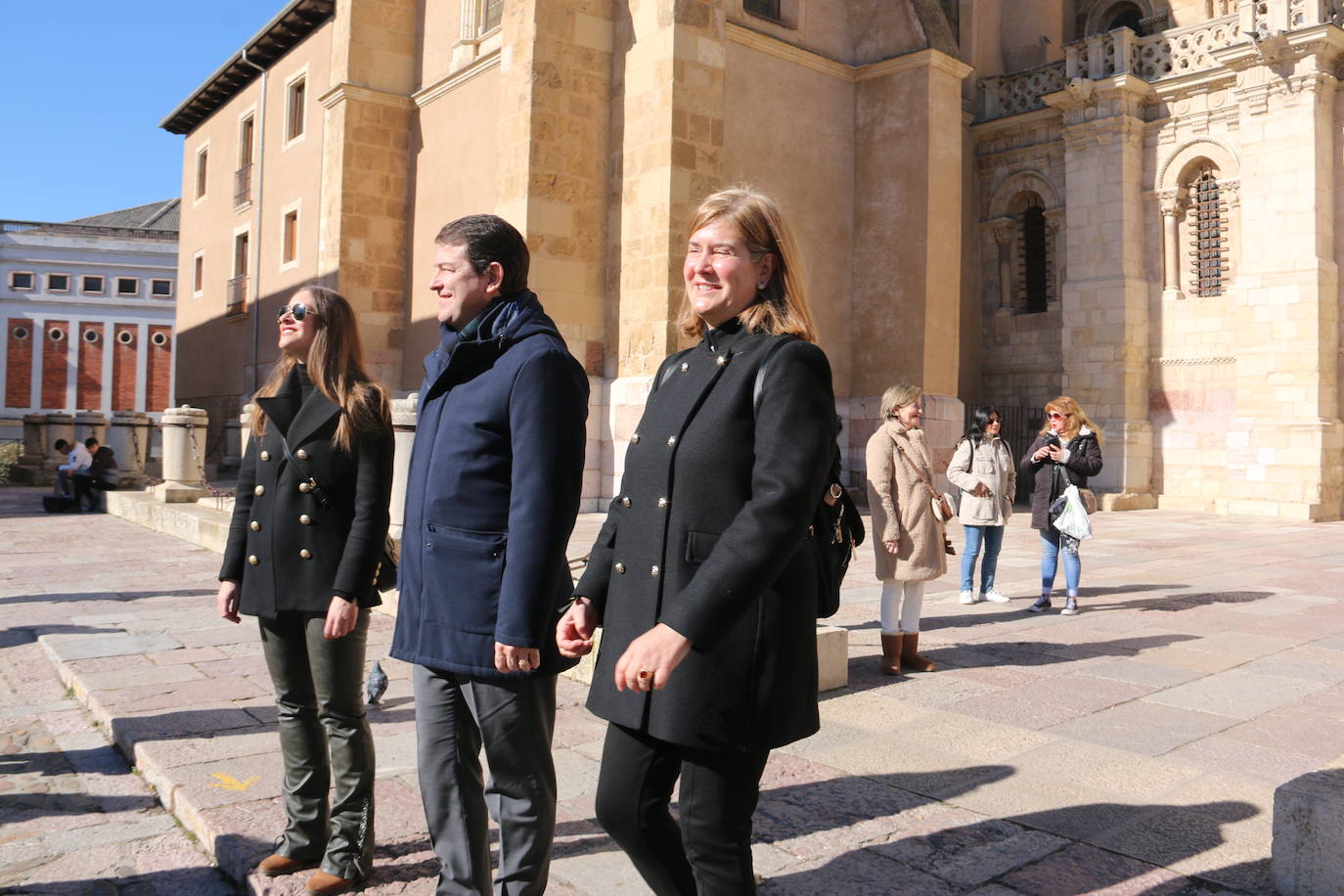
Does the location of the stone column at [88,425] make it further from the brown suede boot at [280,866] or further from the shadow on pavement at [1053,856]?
the shadow on pavement at [1053,856]

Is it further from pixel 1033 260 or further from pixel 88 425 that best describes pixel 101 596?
pixel 1033 260

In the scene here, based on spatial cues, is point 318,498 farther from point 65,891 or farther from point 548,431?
point 65,891

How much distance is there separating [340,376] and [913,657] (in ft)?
13.1

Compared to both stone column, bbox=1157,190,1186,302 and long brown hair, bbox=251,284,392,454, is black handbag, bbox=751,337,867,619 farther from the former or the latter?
stone column, bbox=1157,190,1186,302

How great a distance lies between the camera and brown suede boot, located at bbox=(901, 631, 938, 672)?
6113 mm

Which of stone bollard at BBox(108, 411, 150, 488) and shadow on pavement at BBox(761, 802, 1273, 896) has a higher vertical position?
stone bollard at BBox(108, 411, 150, 488)

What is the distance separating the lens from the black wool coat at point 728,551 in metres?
2.05

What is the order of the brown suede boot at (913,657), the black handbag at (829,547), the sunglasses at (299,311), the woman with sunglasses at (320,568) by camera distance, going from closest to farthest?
the black handbag at (829,547), the woman with sunglasses at (320,568), the sunglasses at (299,311), the brown suede boot at (913,657)

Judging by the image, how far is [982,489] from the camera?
8.56 metres

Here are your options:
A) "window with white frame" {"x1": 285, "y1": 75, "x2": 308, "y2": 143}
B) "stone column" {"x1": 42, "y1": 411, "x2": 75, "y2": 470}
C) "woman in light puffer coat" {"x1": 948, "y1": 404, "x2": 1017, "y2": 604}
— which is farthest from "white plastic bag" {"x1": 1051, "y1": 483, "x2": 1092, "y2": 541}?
"stone column" {"x1": 42, "y1": 411, "x2": 75, "y2": 470}

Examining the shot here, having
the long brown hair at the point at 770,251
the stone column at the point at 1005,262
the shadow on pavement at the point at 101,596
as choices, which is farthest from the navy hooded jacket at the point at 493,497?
the stone column at the point at 1005,262

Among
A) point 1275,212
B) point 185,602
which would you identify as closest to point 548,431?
point 185,602

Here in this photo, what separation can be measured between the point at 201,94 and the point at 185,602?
84.2 ft

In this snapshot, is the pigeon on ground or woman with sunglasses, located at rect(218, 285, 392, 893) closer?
woman with sunglasses, located at rect(218, 285, 392, 893)
